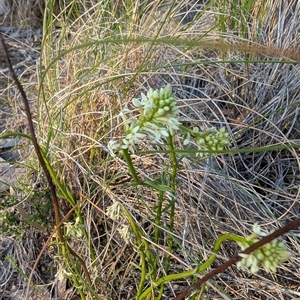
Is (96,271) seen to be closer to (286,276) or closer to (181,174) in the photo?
(181,174)

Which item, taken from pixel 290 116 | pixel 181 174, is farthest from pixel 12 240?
pixel 290 116

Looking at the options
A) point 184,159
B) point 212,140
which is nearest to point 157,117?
point 212,140

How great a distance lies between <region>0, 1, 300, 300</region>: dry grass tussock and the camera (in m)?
1.22

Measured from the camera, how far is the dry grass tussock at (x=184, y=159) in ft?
4.00

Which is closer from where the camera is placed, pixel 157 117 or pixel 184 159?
pixel 157 117

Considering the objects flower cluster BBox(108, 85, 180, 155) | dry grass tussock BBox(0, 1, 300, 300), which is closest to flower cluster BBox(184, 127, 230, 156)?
flower cluster BBox(108, 85, 180, 155)

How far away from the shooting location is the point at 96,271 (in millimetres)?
1195

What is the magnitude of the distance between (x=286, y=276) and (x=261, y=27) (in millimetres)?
859

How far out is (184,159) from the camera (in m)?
1.29

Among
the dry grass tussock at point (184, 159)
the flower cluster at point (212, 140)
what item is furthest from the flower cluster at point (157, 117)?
the dry grass tussock at point (184, 159)

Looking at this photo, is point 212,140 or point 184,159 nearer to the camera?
point 212,140

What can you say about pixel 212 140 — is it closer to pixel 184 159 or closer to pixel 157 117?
pixel 157 117

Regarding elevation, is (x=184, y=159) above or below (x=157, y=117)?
below

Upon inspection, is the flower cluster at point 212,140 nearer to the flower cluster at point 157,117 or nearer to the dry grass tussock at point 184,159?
the flower cluster at point 157,117
